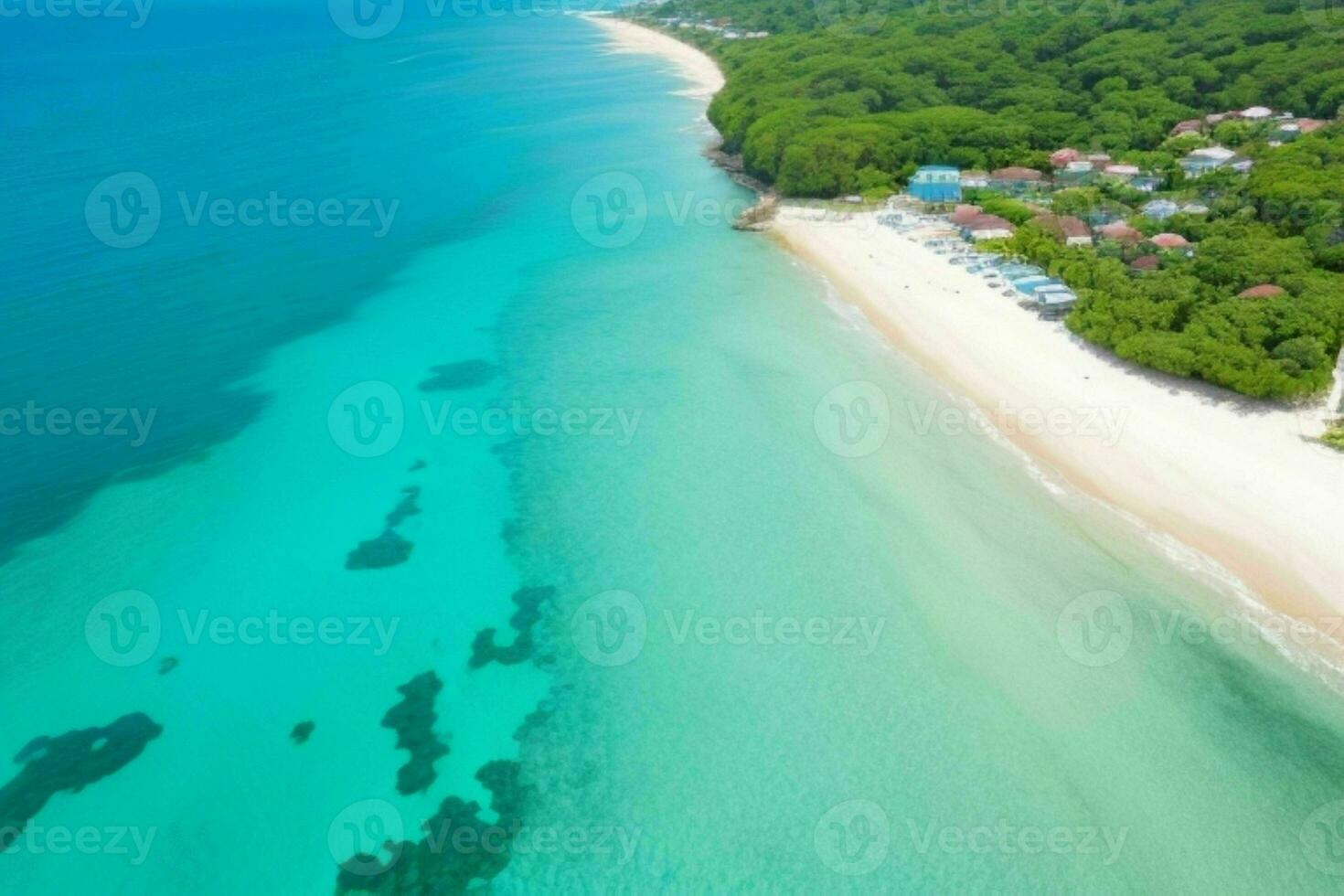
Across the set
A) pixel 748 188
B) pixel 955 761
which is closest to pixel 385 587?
pixel 955 761

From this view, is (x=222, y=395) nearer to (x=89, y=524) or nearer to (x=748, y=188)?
(x=89, y=524)

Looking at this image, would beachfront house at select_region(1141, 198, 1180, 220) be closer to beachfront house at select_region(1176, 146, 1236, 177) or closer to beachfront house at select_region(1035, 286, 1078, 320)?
beachfront house at select_region(1176, 146, 1236, 177)

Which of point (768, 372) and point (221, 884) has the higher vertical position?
point (768, 372)

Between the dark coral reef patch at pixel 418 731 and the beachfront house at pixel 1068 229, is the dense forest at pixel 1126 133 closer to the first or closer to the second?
the beachfront house at pixel 1068 229

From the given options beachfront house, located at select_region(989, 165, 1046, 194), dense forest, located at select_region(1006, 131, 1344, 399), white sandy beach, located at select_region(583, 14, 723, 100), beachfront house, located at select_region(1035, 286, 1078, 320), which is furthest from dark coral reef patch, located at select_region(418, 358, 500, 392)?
white sandy beach, located at select_region(583, 14, 723, 100)

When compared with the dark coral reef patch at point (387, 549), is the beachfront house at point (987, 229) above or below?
above

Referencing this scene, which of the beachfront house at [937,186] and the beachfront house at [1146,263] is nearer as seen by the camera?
the beachfront house at [1146,263]

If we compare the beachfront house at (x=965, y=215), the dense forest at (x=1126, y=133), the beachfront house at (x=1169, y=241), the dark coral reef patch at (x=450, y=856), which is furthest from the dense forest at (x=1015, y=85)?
the dark coral reef patch at (x=450, y=856)
